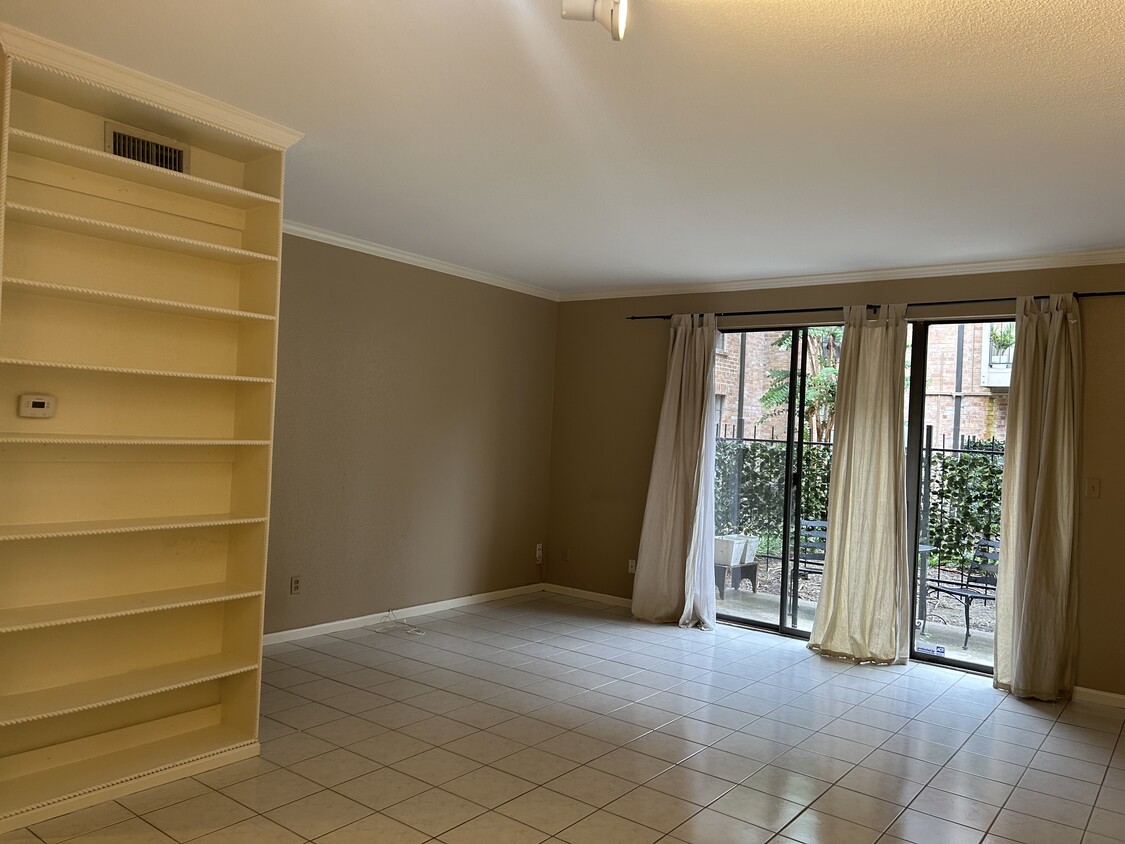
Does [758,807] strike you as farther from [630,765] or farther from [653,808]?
[630,765]

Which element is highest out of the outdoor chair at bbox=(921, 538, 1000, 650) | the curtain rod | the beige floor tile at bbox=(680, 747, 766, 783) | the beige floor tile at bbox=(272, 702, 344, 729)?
the curtain rod

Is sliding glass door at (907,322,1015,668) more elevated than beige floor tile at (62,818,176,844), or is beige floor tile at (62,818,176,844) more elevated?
sliding glass door at (907,322,1015,668)

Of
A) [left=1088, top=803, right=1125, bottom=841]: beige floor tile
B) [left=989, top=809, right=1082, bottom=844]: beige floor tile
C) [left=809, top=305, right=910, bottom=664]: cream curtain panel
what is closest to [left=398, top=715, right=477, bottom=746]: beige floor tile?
[left=989, top=809, right=1082, bottom=844]: beige floor tile

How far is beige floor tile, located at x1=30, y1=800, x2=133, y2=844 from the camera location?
8.88 ft

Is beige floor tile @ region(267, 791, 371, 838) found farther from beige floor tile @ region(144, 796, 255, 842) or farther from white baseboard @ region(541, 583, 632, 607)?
white baseboard @ region(541, 583, 632, 607)

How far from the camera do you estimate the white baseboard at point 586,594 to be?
6691 mm

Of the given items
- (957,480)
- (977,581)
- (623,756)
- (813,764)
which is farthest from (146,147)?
(977,581)

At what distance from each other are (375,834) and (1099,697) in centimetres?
417

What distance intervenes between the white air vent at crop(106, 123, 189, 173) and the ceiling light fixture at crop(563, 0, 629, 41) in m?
1.99

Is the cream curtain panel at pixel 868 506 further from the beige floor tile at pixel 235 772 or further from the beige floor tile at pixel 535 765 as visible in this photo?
the beige floor tile at pixel 235 772

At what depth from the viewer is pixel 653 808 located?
10.2 feet

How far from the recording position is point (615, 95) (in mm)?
2857

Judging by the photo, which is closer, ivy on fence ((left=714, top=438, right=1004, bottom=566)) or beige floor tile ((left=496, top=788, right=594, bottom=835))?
beige floor tile ((left=496, top=788, right=594, bottom=835))

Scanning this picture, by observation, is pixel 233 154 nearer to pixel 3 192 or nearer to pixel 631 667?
pixel 3 192
